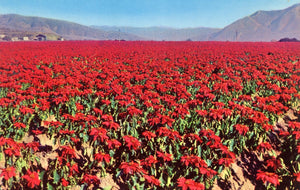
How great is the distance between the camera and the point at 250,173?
208 inches

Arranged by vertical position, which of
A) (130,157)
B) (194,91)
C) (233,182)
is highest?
(194,91)

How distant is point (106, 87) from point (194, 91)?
360 centimetres

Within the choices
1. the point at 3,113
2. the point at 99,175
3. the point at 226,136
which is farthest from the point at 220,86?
the point at 3,113

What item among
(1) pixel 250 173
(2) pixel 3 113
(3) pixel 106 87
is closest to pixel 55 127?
(2) pixel 3 113

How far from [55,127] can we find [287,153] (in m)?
6.44

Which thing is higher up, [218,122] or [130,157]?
[218,122]

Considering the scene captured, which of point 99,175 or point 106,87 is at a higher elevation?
point 106,87

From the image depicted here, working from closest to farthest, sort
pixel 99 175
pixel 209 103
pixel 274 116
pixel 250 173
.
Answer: pixel 99 175, pixel 250 173, pixel 274 116, pixel 209 103

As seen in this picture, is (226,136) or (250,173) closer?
(250,173)

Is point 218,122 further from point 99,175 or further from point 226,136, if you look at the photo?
point 99,175

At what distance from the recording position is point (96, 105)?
818 cm

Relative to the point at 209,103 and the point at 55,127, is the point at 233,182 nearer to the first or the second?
the point at 209,103

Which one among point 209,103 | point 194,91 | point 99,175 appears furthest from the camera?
point 194,91

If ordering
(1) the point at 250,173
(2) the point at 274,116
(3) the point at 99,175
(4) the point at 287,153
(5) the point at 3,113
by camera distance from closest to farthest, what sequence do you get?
1. (3) the point at 99,175
2. (1) the point at 250,173
3. (4) the point at 287,153
4. (5) the point at 3,113
5. (2) the point at 274,116
